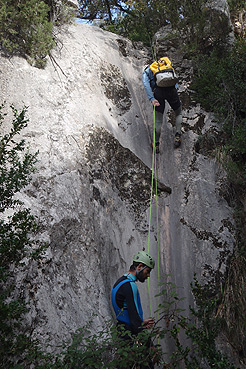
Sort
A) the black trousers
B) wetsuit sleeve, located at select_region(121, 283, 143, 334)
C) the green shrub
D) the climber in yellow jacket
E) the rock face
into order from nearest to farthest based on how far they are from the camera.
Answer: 1. wetsuit sleeve, located at select_region(121, 283, 143, 334)
2. the rock face
3. the green shrub
4. the climber in yellow jacket
5. the black trousers

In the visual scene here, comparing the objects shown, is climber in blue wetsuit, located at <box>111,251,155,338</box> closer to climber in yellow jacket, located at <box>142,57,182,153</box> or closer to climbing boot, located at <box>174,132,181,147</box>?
climber in yellow jacket, located at <box>142,57,182,153</box>

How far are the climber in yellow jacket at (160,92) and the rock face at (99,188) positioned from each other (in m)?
0.41

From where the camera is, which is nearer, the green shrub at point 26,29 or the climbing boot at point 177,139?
the green shrub at point 26,29

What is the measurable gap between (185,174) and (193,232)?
4.84 feet

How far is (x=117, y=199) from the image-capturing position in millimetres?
6805

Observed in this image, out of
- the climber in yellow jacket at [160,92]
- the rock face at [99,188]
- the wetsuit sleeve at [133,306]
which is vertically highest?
the climber in yellow jacket at [160,92]

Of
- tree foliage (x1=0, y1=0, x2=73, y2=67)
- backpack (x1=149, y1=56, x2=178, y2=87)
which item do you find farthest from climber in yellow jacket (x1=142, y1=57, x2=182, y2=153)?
tree foliage (x1=0, y1=0, x2=73, y2=67)

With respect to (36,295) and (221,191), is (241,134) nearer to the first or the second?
(221,191)

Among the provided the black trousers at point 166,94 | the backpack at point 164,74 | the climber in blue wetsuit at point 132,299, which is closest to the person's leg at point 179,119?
the black trousers at point 166,94

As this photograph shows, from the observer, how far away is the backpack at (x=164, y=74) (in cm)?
771

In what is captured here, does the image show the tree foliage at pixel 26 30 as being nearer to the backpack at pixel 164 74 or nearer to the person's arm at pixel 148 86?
the person's arm at pixel 148 86

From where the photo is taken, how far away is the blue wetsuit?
431cm

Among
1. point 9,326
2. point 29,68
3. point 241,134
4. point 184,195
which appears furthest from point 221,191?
point 9,326

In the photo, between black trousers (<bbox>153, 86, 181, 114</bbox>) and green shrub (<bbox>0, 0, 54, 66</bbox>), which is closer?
green shrub (<bbox>0, 0, 54, 66</bbox>)
